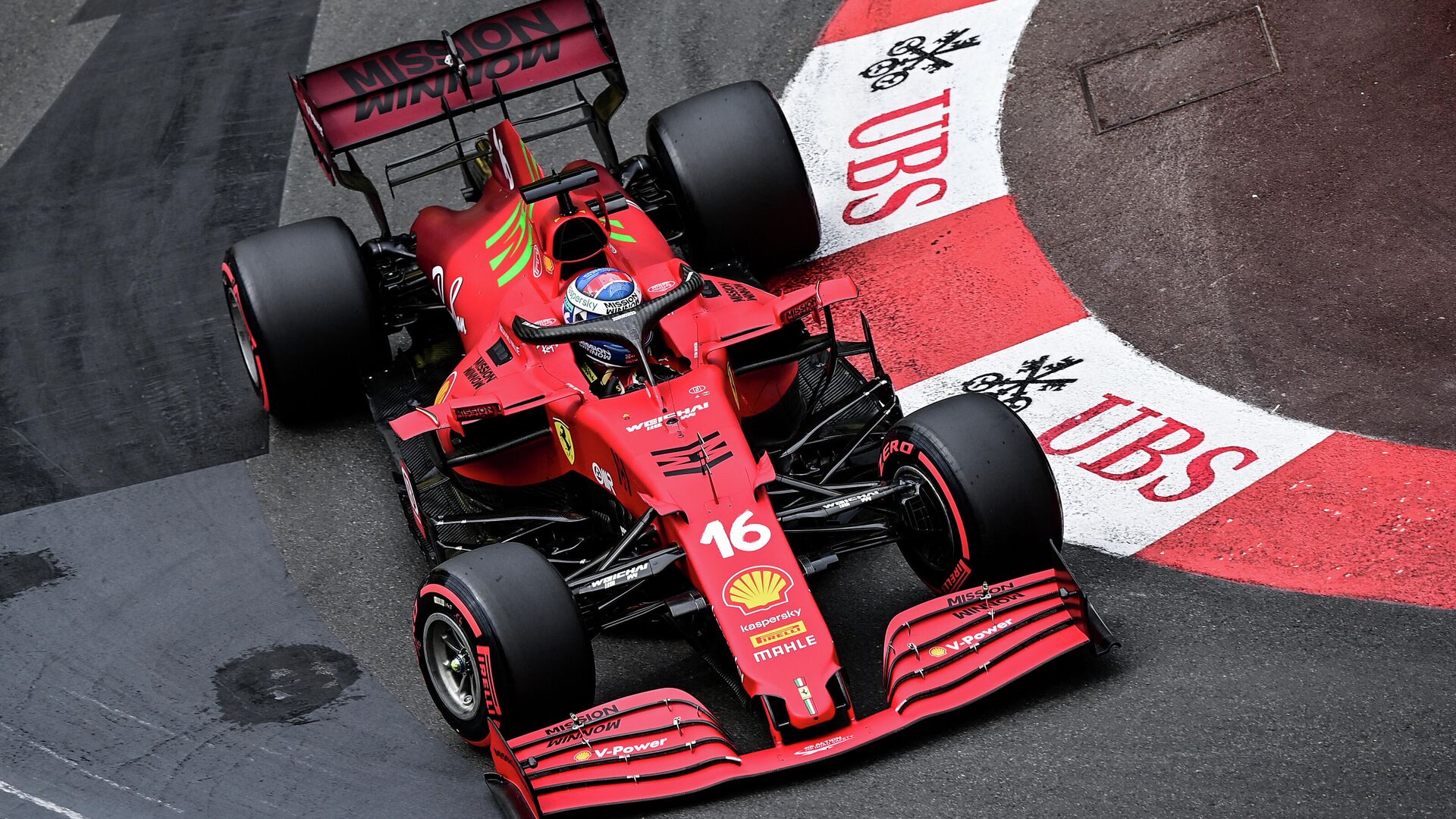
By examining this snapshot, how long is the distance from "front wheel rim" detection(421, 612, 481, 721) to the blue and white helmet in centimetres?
157

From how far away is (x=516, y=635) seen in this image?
5801mm

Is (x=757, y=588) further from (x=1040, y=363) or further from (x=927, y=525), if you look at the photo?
(x=1040, y=363)

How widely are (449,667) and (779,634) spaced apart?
150 centimetres

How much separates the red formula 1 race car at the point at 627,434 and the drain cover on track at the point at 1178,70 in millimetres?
2805

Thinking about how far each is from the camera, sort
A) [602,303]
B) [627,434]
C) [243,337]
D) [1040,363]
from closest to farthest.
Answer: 1. [627,434]
2. [602,303]
3. [1040,363]
4. [243,337]

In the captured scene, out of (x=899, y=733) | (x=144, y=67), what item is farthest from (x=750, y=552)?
(x=144, y=67)

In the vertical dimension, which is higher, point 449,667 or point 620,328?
point 620,328

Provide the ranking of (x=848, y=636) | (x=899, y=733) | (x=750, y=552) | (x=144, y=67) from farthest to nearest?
(x=144, y=67)
(x=848, y=636)
(x=750, y=552)
(x=899, y=733)

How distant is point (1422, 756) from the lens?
527 cm

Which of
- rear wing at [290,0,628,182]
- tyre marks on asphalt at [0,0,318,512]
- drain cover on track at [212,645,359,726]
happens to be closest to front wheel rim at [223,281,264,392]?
tyre marks on asphalt at [0,0,318,512]

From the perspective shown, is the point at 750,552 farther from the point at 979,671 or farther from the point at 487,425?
the point at 487,425

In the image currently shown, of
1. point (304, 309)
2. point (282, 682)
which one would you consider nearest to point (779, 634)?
point (282, 682)

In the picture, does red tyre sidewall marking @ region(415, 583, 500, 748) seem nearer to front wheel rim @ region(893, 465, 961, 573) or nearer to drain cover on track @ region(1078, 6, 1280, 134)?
front wheel rim @ region(893, 465, 961, 573)

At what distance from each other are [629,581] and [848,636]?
3.70 feet
